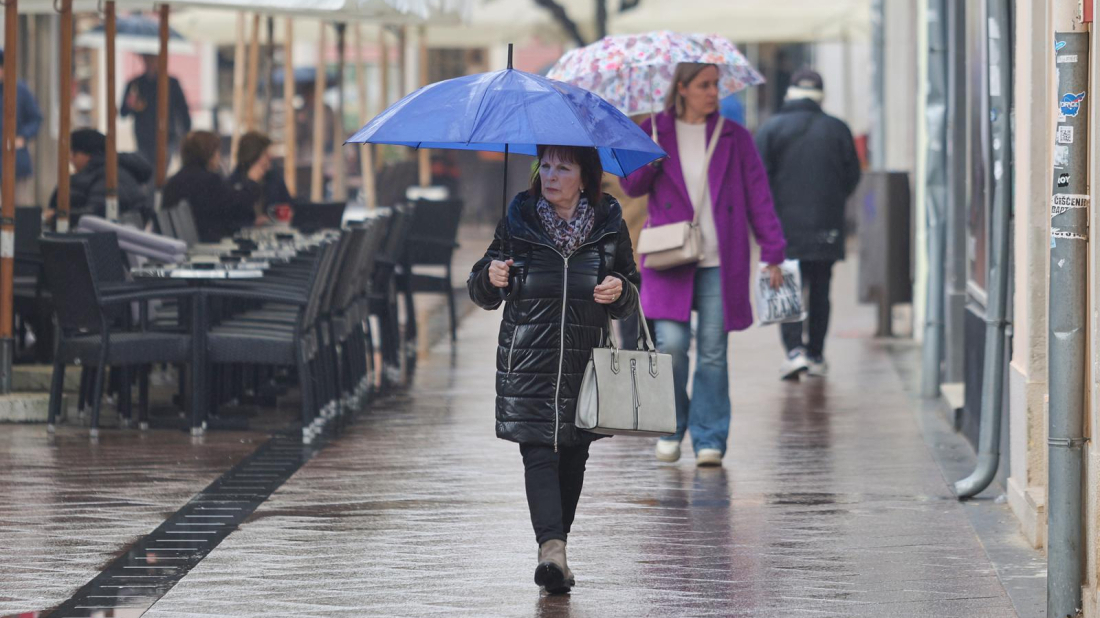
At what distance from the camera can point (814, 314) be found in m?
12.0

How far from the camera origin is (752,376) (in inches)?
476

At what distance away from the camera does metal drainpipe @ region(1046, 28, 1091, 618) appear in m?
5.41

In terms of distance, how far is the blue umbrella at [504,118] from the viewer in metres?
5.62

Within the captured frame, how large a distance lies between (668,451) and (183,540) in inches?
101

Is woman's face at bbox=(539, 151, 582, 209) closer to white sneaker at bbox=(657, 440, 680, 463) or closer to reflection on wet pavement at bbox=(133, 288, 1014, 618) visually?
reflection on wet pavement at bbox=(133, 288, 1014, 618)

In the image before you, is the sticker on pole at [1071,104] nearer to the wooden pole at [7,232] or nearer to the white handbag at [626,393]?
the white handbag at [626,393]

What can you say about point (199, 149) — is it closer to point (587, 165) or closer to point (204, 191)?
point (204, 191)

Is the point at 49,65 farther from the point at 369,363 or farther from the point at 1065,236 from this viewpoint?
the point at 1065,236

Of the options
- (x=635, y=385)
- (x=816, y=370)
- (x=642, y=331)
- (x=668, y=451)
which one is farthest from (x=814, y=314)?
(x=635, y=385)

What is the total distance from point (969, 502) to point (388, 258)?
5481 millimetres

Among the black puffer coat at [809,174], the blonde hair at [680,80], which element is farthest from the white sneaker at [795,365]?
the blonde hair at [680,80]

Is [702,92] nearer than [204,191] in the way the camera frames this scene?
Yes

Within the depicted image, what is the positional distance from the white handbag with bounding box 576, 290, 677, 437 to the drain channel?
55.0 inches

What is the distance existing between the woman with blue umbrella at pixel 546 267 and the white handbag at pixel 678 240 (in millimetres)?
2152
